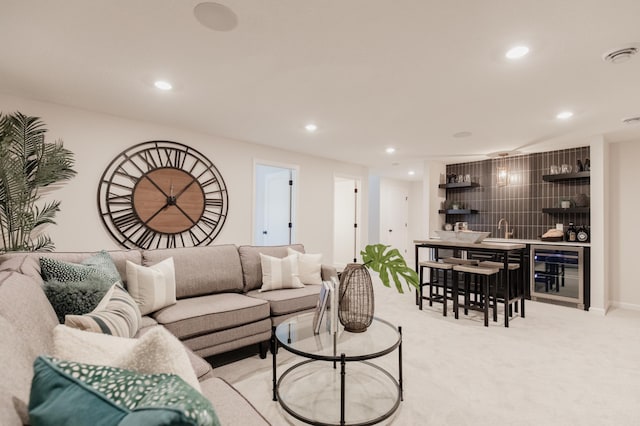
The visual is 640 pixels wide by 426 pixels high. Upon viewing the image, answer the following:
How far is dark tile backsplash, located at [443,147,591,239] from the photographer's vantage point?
4910 millimetres

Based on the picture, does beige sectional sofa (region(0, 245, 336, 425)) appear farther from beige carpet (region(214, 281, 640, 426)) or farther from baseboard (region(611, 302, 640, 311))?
A: baseboard (region(611, 302, 640, 311))

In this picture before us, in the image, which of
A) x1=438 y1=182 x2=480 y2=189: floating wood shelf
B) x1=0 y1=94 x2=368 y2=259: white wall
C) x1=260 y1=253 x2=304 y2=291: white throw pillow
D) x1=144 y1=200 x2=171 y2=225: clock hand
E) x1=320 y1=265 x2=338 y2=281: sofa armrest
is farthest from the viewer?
x1=438 y1=182 x2=480 y2=189: floating wood shelf

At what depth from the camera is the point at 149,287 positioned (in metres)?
2.39

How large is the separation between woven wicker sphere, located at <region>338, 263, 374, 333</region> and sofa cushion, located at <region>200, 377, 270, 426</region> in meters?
0.97

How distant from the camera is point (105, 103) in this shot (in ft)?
10.7

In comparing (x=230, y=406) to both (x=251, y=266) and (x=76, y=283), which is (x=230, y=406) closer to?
(x=76, y=283)

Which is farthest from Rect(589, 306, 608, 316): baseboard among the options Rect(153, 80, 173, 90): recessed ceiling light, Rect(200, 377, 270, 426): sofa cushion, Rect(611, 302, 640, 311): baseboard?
Rect(153, 80, 173, 90): recessed ceiling light

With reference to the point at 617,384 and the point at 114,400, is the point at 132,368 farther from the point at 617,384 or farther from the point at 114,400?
the point at 617,384

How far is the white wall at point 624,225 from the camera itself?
443cm

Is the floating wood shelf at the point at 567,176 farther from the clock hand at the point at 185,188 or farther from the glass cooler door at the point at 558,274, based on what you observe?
the clock hand at the point at 185,188

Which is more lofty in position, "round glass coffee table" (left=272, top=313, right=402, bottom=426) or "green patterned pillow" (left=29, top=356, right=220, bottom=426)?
"green patterned pillow" (left=29, top=356, right=220, bottom=426)

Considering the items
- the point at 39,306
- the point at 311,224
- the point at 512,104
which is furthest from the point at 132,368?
the point at 311,224

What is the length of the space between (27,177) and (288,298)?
2.65 m

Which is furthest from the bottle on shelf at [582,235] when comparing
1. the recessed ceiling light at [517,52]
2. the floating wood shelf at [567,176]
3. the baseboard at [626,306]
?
the recessed ceiling light at [517,52]
